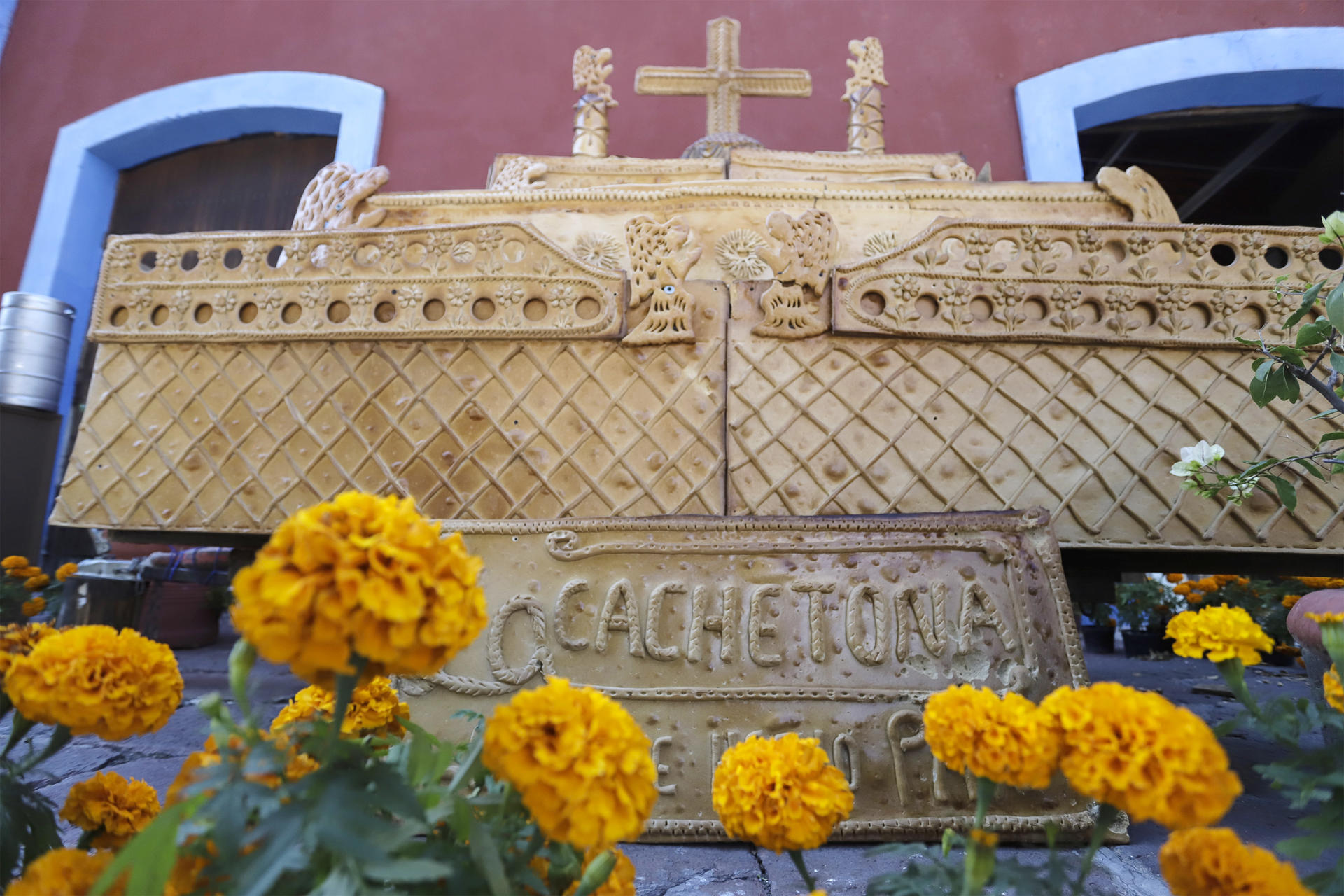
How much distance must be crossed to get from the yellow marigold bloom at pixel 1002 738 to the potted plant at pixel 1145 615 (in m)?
3.80

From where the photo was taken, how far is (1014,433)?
79.4 inches

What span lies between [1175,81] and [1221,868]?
14.3 feet

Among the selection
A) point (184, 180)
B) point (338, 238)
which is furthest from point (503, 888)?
point (184, 180)

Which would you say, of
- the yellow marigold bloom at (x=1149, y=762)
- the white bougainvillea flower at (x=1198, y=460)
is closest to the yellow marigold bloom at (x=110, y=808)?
the yellow marigold bloom at (x=1149, y=762)

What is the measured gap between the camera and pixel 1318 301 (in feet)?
6.63

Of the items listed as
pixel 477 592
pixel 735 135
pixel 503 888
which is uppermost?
pixel 735 135

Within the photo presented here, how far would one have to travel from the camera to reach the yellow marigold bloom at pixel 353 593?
19.7 inches

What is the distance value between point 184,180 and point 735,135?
12.2 ft

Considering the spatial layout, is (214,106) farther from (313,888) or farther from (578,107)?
(313,888)

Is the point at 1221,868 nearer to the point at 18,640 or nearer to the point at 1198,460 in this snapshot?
the point at 1198,460

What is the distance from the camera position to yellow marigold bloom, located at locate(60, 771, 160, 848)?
76cm

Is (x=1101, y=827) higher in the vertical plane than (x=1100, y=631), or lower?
lower

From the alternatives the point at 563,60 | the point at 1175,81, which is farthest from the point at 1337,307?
the point at 563,60

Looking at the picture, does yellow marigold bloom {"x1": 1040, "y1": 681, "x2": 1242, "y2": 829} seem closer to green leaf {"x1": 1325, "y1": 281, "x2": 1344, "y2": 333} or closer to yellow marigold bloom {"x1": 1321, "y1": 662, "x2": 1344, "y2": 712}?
yellow marigold bloom {"x1": 1321, "y1": 662, "x2": 1344, "y2": 712}
